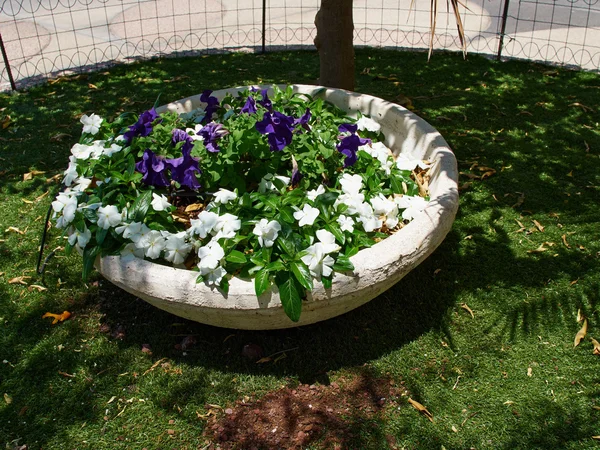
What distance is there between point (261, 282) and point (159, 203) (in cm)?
79

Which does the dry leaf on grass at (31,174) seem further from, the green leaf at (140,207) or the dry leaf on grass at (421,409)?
the dry leaf on grass at (421,409)

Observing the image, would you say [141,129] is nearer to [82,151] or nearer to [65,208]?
[82,151]

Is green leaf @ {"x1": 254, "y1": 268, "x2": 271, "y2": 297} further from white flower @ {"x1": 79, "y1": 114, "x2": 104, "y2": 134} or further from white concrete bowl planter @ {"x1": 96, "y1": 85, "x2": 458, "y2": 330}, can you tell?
white flower @ {"x1": 79, "y1": 114, "x2": 104, "y2": 134}

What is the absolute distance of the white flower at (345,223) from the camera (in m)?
3.08

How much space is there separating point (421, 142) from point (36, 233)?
2.78m

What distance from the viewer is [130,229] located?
3012 mm

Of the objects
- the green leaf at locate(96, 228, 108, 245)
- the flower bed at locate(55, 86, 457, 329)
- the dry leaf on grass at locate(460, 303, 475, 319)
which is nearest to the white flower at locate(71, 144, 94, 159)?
the flower bed at locate(55, 86, 457, 329)

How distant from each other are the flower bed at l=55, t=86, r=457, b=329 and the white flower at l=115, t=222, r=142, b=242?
0.04ft

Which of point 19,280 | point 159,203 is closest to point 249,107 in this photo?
point 159,203

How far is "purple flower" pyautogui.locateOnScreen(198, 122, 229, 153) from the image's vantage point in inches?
134

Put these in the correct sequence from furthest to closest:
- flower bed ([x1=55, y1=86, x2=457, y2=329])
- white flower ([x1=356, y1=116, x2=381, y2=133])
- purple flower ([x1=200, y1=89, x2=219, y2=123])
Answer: white flower ([x1=356, y1=116, x2=381, y2=133])
purple flower ([x1=200, y1=89, x2=219, y2=123])
flower bed ([x1=55, y1=86, x2=457, y2=329])

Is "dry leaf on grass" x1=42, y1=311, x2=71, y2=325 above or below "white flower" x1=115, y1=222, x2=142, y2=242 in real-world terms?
below

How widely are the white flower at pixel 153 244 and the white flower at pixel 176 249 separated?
31mm

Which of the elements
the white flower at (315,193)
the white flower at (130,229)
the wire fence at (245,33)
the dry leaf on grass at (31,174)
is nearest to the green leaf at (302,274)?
the white flower at (315,193)
